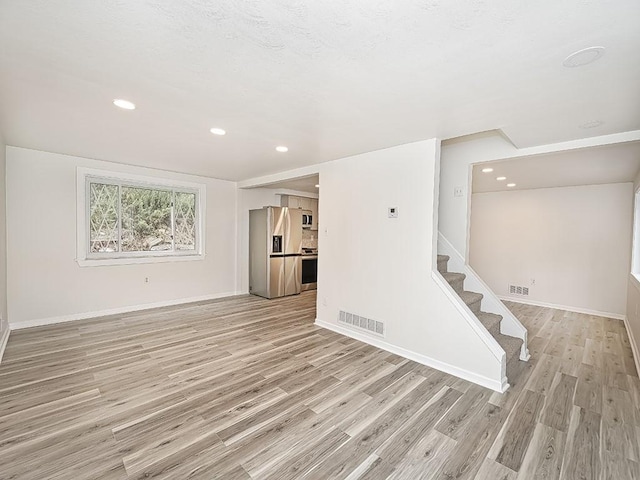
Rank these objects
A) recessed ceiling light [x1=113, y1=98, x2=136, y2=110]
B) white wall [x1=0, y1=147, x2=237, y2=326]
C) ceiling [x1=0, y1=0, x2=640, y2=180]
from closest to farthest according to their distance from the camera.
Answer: ceiling [x1=0, y1=0, x2=640, y2=180] → recessed ceiling light [x1=113, y1=98, x2=136, y2=110] → white wall [x1=0, y1=147, x2=237, y2=326]

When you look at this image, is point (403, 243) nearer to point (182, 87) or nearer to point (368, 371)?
point (368, 371)

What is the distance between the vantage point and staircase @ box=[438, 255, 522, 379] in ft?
10.3

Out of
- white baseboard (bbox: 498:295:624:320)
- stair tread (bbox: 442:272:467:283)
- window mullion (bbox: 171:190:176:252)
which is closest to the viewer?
stair tread (bbox: 442:272:467:283)

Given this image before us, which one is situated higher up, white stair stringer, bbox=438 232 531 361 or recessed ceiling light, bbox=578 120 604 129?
recessed ceiling light, bbox=578 120 604 129

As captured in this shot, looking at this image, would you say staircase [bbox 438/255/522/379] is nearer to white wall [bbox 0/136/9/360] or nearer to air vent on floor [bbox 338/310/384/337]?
air vent on floor [bbox 338/310/384/337]

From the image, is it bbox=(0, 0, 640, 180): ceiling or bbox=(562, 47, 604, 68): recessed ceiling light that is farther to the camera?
bbox=(562, 47, 604, 68): recessed ceiling light

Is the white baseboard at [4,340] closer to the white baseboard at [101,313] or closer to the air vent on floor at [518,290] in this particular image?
the white baseboard at [101,313]

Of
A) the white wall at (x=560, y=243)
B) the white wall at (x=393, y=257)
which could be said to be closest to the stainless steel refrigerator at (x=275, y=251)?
the white wall at (x=393, y=257)

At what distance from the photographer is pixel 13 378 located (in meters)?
2.73

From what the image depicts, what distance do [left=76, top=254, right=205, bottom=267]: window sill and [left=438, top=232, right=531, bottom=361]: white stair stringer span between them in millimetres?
4462

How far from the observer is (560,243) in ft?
18.7

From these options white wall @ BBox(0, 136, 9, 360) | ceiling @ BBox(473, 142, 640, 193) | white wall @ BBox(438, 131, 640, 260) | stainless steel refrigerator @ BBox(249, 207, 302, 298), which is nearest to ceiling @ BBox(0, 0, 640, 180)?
white wall @ BBox(438, 131, 640, 260)

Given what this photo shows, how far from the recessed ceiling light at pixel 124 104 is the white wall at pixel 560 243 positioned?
677 cm

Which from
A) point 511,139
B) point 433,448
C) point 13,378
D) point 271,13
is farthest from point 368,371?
point 13,378
